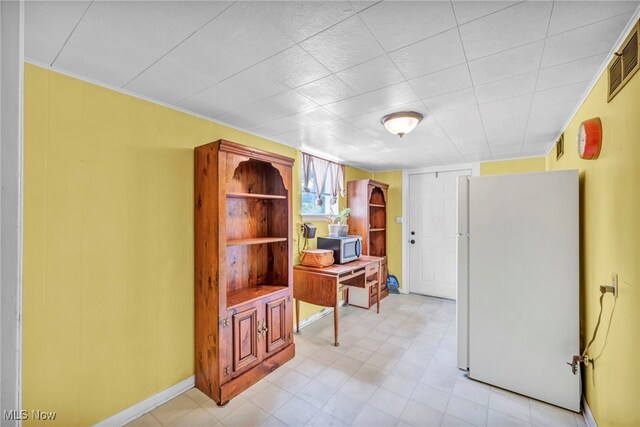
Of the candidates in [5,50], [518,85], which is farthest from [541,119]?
[5,50]

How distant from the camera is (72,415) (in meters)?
1.69

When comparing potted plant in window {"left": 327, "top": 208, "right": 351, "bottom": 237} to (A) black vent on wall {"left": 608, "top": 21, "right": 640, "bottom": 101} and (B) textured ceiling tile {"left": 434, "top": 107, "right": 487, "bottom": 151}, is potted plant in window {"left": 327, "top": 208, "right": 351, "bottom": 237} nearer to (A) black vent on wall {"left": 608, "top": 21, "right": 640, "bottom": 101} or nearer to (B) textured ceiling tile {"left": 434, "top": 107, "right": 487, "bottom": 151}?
(B) textured ceiling tile {"left": 434, "top": 107, "right": 487, "bottom": 151}

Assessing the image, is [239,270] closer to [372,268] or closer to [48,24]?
[372,268]

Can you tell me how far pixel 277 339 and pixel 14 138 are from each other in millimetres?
2476

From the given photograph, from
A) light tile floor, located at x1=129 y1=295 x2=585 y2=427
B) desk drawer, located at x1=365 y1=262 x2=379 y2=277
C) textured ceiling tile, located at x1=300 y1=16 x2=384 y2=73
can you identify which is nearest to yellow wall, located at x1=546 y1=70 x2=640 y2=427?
light tile floor, located at x1=129 y1=295 x2=585 y2=427

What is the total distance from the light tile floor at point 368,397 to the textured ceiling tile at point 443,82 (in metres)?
2.28

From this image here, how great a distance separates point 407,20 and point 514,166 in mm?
3723

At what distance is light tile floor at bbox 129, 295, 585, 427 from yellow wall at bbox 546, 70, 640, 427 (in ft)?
1.99

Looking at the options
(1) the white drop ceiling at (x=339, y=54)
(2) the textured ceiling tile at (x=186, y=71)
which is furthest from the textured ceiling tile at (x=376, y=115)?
(2) the textured ceiling tile at (x=186, y=71)

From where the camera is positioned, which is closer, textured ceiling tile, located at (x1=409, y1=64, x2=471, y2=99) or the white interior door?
textured ceiling tile, located at (x1=409, y1=64, x2=471, y2=99)

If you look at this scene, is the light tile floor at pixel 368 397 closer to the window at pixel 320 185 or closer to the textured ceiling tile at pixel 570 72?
the window at pixel 320 185

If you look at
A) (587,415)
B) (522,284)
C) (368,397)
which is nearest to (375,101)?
(522,284)

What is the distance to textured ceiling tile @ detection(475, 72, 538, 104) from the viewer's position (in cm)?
176

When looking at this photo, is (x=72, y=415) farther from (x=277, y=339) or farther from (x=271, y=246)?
(x=271, y=246)
